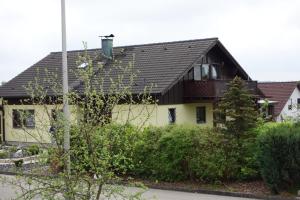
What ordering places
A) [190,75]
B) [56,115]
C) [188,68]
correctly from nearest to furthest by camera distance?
[56,115] → [188,68] → [190,75]

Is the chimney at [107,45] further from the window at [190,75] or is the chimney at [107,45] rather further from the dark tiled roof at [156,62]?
the window at [190,75]

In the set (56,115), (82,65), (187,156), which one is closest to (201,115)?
(187,156)

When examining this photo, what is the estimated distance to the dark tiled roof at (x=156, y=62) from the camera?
92.9 ft

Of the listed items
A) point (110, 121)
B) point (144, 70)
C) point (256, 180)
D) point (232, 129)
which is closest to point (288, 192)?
point (256, 180)

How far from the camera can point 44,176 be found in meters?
6.62

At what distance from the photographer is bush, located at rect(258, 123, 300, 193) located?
45.8 ft

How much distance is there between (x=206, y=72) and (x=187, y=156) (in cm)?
1555

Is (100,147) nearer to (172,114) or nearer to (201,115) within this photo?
(172,114)

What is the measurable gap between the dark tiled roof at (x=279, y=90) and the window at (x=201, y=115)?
647 inches

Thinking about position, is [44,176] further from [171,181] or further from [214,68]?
[214,68]

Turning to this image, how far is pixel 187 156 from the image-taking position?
16391 millimetres

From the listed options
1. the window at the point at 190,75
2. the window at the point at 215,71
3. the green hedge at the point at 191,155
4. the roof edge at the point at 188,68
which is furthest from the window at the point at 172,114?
the green hedge at the point at 191,155

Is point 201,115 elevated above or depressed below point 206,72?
below

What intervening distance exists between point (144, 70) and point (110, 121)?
Answer: 23.0 m
